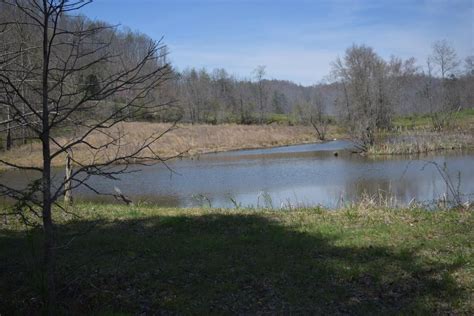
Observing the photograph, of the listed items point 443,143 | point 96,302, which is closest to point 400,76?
point 443,143

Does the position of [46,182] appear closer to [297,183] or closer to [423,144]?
[297,183]

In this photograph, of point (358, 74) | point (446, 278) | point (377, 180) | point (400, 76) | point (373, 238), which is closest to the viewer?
point (446, 278)

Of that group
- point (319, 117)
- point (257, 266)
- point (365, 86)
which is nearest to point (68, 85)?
point (257, 266)

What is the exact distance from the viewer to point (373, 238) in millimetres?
7227

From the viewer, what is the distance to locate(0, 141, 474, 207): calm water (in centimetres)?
1650

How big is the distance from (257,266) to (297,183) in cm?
1552

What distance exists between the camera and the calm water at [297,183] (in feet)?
54.1

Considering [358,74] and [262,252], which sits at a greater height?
[358,74]

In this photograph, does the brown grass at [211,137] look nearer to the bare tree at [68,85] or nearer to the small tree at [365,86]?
the small tree at [365,86]

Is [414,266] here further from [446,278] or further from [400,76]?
[400,76]

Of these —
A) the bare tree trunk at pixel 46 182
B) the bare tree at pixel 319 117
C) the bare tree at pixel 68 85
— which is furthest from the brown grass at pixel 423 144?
the bare tree trunk at pixel 46 182

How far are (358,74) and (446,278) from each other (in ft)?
166

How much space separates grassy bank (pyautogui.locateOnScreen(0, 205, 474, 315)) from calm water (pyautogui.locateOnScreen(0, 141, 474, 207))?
511 centimetres

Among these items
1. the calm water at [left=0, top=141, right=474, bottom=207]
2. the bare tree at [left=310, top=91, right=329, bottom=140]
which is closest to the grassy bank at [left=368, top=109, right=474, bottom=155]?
the calm water at [left=0, top=141, right=474, bottom=207]
